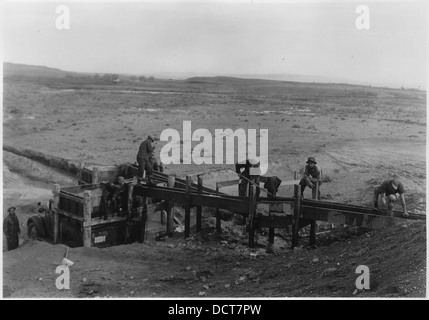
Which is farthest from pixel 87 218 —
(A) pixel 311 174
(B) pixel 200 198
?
(A) pixel 311 174

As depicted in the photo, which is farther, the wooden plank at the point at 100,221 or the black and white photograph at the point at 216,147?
the wooden plank at the point at 100,221

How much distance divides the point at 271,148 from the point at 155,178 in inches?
114

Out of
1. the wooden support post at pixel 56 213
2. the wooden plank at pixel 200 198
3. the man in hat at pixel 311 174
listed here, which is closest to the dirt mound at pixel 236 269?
the wooden support post at pixel 56 213

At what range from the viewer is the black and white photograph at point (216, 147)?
1355cm

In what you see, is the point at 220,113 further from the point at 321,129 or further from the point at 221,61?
the point at 321,129

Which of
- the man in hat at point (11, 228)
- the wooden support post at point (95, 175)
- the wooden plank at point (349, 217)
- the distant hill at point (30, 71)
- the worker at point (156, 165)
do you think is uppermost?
the distant hill at point (30, 71)

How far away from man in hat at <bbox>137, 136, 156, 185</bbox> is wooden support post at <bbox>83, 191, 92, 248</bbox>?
5.06 ft

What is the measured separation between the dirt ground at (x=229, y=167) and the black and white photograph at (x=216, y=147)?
41 mm

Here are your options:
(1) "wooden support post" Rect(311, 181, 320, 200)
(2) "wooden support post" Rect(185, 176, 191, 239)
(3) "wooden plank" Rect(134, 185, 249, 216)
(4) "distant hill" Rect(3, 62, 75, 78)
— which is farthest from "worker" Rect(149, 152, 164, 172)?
(1) "wooden support post" Rect(311, 181, 320, 200)

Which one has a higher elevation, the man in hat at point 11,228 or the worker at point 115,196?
the worker at point 115,196

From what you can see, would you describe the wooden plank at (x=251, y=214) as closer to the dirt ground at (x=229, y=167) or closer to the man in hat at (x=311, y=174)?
the dirt ground at (x=229, y=167)

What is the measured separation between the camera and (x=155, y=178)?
15484 mm

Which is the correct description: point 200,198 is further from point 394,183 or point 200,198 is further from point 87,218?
point 394,183
